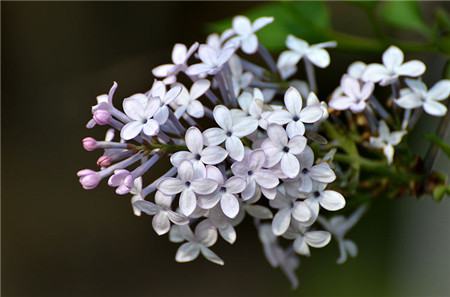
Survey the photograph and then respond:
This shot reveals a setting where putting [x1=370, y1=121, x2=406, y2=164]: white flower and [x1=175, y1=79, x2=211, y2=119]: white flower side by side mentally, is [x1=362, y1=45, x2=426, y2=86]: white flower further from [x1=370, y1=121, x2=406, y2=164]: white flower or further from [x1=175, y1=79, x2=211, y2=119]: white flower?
[x1=175, y1=79, x2=211, y2=119]: white flower

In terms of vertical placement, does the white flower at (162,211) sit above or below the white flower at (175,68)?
below

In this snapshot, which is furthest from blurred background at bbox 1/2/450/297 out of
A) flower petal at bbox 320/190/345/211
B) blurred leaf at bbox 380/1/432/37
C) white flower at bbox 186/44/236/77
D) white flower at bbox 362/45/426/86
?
flower petal at bbox 320/190/345/211

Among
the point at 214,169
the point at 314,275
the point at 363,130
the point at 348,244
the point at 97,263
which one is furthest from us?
the point at 97,263

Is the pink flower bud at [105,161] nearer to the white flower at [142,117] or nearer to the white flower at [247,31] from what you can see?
the white flower at [142,117]

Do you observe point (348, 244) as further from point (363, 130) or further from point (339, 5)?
point (339, 5)

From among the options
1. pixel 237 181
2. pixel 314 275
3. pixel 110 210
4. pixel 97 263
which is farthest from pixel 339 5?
pixel 237 181

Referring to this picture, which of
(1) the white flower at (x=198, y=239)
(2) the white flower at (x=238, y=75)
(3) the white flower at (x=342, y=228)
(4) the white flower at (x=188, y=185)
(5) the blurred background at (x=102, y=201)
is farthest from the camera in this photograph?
(5) the blurred background at (x=102, y=201)

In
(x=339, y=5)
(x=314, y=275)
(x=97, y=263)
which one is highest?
(x=339, y=5)

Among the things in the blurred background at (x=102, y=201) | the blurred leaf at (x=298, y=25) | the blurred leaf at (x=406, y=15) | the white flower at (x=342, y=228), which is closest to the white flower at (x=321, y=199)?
the white flower at (x=342, y=228)
